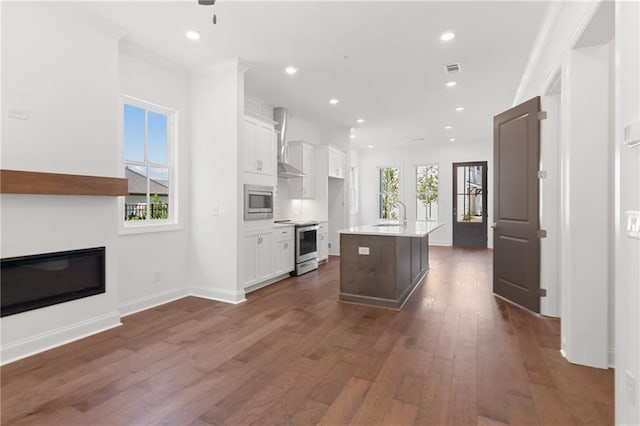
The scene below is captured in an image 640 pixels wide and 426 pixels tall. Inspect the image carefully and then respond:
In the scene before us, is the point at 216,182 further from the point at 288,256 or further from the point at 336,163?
the point at 336,163

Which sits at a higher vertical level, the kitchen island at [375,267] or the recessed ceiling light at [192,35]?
the recessed ceiling light at [192,35]

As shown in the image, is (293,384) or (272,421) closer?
(272,421)

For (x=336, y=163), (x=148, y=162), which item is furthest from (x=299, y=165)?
(x=148, y=162)

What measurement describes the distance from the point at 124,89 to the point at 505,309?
5.07 m

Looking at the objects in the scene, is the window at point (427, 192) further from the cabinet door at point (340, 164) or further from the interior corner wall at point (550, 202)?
the interior corner wall at point (550, 202)

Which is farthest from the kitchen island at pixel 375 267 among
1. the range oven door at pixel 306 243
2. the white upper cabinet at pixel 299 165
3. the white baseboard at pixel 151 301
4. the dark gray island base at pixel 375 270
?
the white upper cabinet at pixel 299 165

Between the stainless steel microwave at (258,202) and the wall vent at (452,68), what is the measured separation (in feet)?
9.73

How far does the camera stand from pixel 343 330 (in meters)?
3.15

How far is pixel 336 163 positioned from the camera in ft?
24.6

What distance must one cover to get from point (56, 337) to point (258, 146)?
3.16 m

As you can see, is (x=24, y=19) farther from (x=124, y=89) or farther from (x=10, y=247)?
(x=10, y=247)

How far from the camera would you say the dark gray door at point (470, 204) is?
9.27 metres

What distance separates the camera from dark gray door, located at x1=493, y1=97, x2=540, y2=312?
359cm

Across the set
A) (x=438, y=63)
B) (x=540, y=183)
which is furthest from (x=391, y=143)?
(x=540, y=183)
